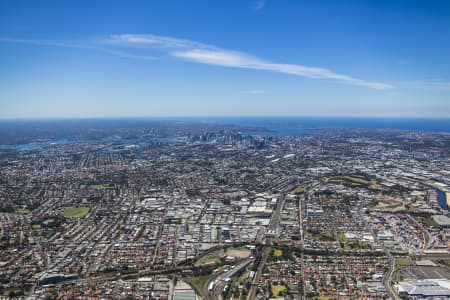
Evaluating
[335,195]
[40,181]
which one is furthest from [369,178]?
[40,181]

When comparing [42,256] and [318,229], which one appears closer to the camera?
[42,256]

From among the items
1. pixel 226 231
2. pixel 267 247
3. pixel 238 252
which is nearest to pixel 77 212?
pixel 226 231

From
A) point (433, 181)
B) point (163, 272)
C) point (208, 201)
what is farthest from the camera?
point (433, 181)

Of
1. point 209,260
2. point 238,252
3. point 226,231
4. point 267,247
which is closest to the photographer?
point 209,260

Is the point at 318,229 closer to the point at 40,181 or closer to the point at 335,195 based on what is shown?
the point at 335,195

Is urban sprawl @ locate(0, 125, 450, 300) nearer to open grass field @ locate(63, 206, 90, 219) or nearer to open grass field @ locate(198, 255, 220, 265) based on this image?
open grass field @ locate(198, 255, 220, 265)

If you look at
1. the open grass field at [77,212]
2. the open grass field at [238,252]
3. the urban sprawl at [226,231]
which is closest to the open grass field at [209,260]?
the urban sprawl at [226,231]

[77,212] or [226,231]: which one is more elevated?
[226,231]

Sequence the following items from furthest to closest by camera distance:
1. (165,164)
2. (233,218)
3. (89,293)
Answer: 1. (165,164)
2. (233,218)
3. (89,293)

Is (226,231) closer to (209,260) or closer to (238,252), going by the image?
(238,252)
